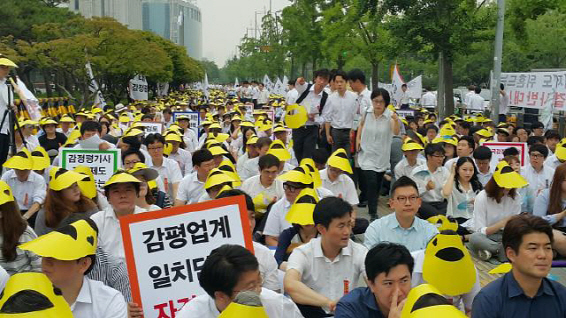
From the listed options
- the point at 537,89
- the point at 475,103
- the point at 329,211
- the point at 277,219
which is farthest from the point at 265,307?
the point at 475,103

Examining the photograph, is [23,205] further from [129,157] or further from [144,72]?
[144,72]

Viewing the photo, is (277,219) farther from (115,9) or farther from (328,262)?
(115,9)

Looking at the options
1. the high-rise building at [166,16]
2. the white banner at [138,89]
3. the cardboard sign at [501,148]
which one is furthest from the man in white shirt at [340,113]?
the high-rise building at [166,16]

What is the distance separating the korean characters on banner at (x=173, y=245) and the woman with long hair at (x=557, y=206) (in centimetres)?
448

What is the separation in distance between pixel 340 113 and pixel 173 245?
7.52 meters

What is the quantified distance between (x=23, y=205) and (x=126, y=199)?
10.0 feet

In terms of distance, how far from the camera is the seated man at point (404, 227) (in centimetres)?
525

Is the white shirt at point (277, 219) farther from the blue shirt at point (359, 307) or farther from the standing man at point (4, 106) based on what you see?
the standing man at point (4, 106)

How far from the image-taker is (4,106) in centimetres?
949

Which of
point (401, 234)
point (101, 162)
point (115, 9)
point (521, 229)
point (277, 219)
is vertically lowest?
point (277, 219)

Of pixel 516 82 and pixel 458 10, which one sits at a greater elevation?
pixel 458 10

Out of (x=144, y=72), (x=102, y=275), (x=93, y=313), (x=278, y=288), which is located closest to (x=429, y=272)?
(x=278, y=288)

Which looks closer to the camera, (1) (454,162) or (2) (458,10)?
(1) (454,162)

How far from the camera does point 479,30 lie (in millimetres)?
19484
